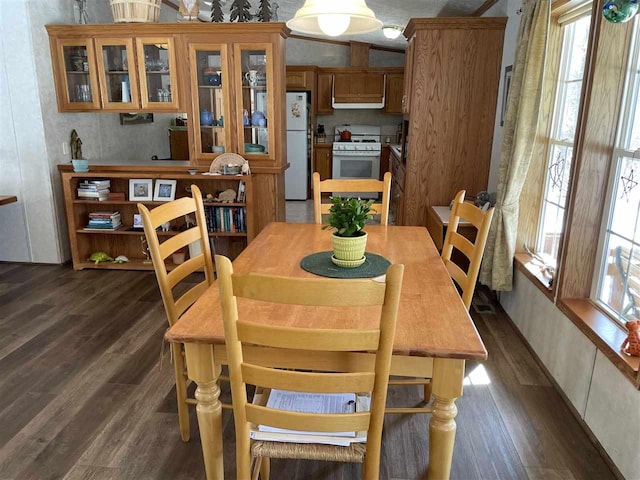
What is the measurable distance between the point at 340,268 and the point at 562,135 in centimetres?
184


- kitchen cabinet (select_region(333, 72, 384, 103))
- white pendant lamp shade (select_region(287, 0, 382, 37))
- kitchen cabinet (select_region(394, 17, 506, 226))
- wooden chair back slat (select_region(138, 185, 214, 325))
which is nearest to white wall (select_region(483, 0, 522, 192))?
kitchen cabinet (select_region(394, 17, 506, 226))

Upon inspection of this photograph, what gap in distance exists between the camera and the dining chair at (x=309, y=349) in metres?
1.07

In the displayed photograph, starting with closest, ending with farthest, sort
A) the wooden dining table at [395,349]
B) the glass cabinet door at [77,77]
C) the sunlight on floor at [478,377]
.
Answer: the wooden dining table at [395,349] → the sunlight on floor at [478,377] → the glass cabinet door at [77,77]

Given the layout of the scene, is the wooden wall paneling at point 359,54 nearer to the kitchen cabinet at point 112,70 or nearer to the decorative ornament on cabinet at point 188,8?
the decorative ornament on cabinet at point 188,8

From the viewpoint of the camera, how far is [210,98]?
13.2ft

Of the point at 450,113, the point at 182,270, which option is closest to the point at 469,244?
the point at 182,270

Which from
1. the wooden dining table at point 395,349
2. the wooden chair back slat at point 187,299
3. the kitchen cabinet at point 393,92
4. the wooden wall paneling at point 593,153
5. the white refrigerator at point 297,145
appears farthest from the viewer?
the kitchen cabinet at point 393,92

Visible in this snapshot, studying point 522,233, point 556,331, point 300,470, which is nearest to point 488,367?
point 556,331

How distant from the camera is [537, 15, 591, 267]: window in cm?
265

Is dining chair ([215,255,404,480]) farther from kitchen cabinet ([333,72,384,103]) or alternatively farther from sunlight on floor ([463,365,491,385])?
kitchen cabinet ([333,72,384,103])

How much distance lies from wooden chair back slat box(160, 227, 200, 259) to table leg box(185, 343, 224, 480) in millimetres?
→ 534

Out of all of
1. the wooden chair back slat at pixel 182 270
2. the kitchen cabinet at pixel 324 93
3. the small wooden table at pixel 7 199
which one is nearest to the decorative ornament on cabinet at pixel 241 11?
the small wooden table at pixel 7 199

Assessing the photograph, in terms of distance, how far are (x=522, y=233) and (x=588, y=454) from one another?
154cm

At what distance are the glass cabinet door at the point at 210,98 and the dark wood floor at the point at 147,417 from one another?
1688mm
